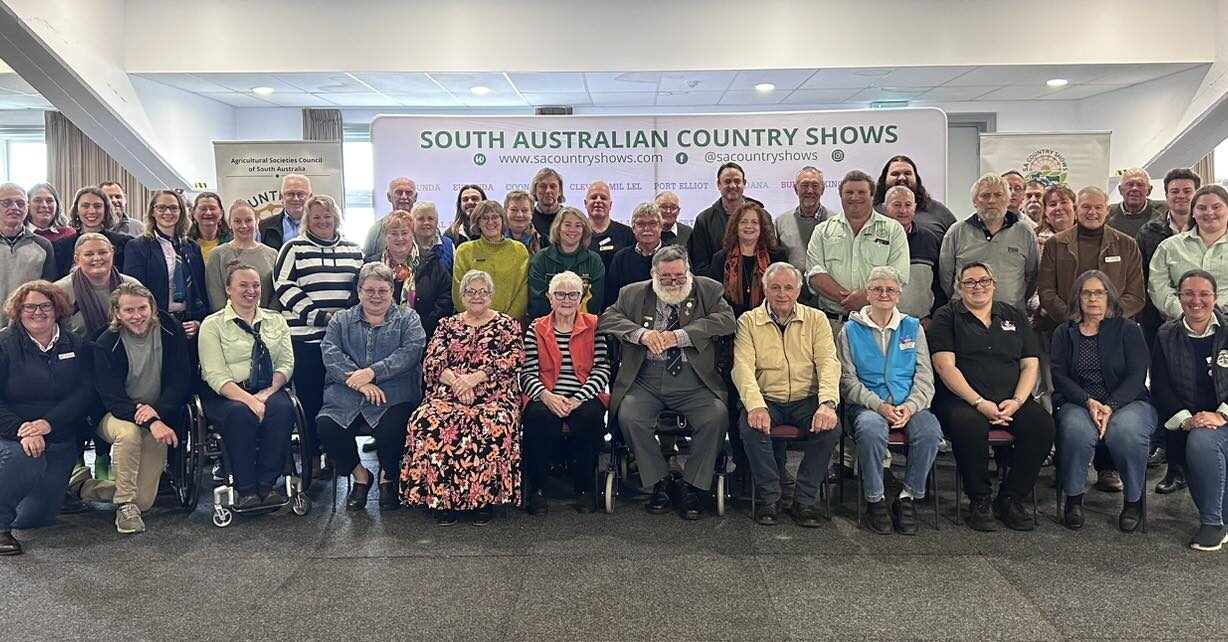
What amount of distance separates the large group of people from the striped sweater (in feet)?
0.04

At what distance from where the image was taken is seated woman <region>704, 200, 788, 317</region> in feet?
12.4

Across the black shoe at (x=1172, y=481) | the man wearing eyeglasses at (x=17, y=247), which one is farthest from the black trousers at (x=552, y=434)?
the black shoe at (x=1172, y=481)

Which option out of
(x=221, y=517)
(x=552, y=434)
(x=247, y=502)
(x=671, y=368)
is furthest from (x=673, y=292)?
(x=221, y=517)

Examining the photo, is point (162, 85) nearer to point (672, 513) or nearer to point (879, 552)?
point (672, 513)

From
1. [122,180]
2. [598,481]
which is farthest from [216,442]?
[122,180]

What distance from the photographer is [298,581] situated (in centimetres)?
273

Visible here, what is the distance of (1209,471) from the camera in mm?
3039

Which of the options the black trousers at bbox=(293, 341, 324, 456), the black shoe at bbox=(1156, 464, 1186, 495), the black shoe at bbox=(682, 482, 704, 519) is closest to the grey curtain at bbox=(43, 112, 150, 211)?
the black trousers at bbox=(293, 341, 324, 456)

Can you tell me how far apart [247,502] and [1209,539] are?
12.6 feet

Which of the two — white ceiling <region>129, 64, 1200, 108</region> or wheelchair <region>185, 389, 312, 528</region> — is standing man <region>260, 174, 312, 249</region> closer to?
wheelchair <region>185, 389, 312, 528</region>

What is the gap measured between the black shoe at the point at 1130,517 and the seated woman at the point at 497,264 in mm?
2767

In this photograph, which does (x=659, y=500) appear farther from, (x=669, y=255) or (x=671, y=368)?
(x=669, y=255)

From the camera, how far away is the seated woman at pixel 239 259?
383 cm

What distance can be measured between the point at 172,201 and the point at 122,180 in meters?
6.56
